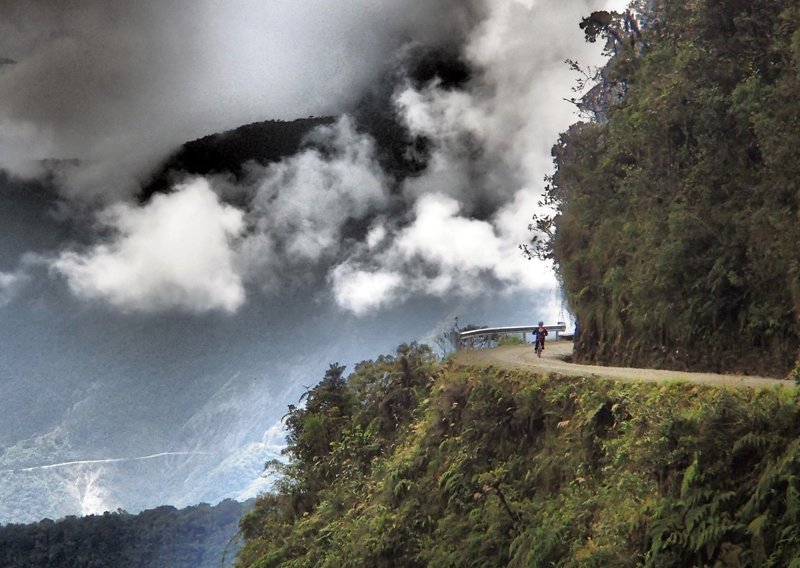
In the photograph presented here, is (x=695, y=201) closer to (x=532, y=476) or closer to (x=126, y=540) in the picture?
(x=532, y=476)

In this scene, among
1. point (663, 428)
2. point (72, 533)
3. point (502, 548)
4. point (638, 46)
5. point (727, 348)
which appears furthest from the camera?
point (72, 533)

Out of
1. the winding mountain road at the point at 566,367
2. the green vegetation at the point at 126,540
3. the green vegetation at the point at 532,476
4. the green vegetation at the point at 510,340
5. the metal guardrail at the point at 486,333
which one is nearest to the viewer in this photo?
the green vegetation at the point at 532,476

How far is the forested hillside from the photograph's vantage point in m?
21.3

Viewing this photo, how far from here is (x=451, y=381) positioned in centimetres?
2472

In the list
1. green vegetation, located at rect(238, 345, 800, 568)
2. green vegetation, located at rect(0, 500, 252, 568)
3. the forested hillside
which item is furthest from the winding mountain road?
green vegetation, located at rect(0, 500, 252, 568)

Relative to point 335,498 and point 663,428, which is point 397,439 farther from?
point 663,428

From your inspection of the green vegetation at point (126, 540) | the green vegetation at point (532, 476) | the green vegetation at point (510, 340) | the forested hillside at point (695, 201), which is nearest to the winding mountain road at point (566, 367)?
the green vegetation at point (532, 476)

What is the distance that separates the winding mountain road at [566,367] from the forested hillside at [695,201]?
4.32ft

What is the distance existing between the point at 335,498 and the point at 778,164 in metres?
15.1

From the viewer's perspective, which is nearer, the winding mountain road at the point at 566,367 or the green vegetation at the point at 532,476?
the green vegetation at the point at 532,476

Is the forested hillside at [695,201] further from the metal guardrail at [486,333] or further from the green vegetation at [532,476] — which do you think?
the metal guardrail at [486,333]

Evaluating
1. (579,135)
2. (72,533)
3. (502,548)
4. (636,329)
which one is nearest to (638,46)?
(579,135)

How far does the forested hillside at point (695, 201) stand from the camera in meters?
21.3

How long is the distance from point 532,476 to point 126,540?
105 metres
